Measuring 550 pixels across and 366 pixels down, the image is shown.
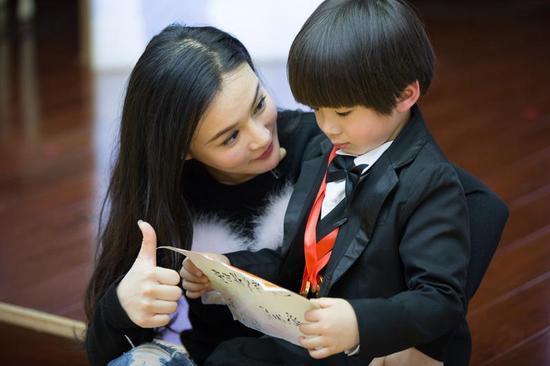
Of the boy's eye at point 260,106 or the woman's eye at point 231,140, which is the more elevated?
the boy's eye at point 260,106

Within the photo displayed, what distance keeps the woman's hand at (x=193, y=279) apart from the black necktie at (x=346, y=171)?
214 millimetres

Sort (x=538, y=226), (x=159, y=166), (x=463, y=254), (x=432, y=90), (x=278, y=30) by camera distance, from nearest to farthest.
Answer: (x=463, y=254)
(x=159, y=166)
(x=538, y=226)
(x=432, y=90)
(x=278, y=30)

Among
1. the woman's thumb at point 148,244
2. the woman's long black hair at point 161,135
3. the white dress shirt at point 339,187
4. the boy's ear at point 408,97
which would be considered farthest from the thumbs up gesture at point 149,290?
the boy's ear at point 408,97

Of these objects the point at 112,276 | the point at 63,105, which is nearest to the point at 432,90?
the point at 63,105

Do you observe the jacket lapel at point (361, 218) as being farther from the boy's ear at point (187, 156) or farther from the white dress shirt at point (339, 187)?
the boy's ear at point (187, 156)

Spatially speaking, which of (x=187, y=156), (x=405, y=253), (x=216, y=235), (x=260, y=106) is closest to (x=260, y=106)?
(x=260, y=106)

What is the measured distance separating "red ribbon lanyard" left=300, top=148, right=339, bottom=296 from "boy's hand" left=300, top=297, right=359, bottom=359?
142 mm

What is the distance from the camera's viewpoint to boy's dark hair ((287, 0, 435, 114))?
115 centimetres

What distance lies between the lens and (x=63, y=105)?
339 cm

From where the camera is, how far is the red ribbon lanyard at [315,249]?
4.10 feet

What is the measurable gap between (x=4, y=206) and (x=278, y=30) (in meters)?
1.38

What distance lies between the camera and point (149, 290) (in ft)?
4.21

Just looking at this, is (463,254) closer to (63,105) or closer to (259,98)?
(259,98)

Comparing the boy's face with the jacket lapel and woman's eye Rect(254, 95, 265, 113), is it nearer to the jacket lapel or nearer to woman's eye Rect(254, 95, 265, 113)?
the jacket lapel
